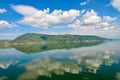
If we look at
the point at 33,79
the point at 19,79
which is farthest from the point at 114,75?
the point at 19,79

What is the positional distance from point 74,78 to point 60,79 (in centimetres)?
421

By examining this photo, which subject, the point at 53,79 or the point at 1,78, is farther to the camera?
the point at 1,78

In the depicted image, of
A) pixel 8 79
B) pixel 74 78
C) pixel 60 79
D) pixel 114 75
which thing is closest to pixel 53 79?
pixel 60 79

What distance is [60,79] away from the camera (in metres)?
52.4

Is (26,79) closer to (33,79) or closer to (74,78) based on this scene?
(33,79)

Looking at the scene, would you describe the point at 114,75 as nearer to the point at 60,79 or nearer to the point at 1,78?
the point at 60,79

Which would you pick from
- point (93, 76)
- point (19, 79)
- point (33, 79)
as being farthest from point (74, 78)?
point (19, 79)

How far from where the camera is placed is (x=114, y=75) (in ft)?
180

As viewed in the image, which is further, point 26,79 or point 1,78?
point 1,78

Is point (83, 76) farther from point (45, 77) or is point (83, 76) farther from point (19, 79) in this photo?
point (19, 79)

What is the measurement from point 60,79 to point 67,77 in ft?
9.72

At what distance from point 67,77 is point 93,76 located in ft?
25.9

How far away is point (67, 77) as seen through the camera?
54438 mm

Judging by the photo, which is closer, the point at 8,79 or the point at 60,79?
the point at 60,79
